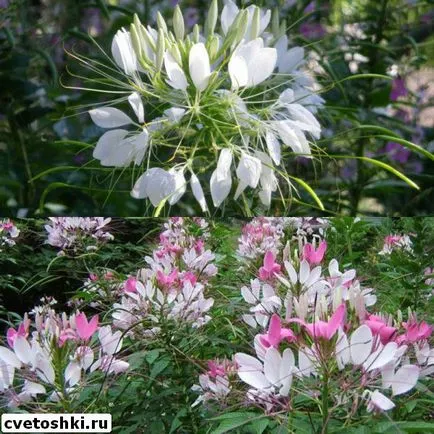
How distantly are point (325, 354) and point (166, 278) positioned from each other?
0.83ft

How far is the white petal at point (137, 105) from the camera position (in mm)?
702

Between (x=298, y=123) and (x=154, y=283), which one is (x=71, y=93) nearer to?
(x=154, y=283)

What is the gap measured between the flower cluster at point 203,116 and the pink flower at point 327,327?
0.10 metres

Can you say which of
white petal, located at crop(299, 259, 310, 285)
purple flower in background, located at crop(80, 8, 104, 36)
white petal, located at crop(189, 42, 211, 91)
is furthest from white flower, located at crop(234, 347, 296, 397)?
purple flower in background, located at crop(80, 8, 104, 36)

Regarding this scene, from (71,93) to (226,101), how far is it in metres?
0.76

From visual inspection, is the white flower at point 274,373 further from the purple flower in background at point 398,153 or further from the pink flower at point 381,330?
the purple flower in background at point 398,153

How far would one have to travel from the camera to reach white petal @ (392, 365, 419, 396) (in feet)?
2.32

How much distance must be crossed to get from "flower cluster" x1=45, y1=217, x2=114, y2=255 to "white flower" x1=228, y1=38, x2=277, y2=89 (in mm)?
360

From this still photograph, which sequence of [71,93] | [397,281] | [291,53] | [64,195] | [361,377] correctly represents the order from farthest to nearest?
[71,93], [64,195], [397,281], [291,53], [361,377]

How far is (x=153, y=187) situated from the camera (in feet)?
2.33

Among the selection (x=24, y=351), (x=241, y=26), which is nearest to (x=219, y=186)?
(x=241, y=26)

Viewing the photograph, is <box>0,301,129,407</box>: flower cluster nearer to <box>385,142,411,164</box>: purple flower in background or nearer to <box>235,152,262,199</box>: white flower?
<box>235,152,262,199</box>: white flower

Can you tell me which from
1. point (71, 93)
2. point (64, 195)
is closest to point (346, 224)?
point (64, 195)

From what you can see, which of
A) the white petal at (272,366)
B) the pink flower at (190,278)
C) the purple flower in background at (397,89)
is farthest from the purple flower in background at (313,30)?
the white petal at (272,366)
